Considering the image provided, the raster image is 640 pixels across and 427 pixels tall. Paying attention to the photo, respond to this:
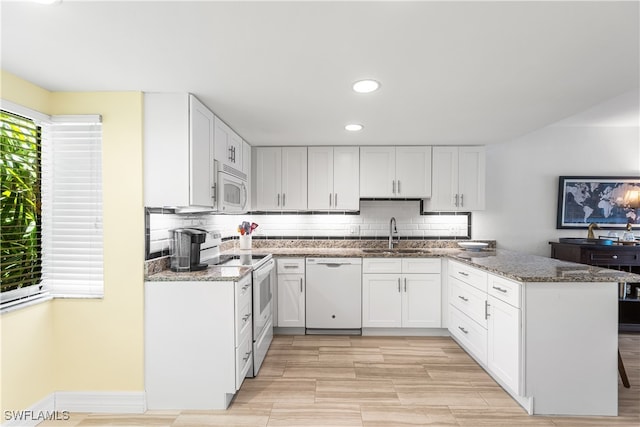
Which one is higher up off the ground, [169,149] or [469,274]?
[169,149]

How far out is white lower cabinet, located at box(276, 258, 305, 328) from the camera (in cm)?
364

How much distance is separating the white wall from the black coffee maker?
3.65 metres

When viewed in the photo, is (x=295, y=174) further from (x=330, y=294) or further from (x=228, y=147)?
(x=330, y=294)

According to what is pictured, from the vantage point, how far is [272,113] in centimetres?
268

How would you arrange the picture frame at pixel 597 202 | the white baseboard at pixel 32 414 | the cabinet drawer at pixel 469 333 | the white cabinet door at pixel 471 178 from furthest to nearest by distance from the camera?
the picture frame at pixel 597 202 < the white cabinet door at pixel 471 178 < the cabinet drawer at pixel 469 333 < the white baseboard at pixel 32 414

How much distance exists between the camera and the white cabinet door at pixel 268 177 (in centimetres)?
398

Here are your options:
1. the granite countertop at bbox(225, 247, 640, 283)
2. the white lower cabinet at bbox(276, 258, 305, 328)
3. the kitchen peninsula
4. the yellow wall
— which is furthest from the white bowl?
the yellow wall

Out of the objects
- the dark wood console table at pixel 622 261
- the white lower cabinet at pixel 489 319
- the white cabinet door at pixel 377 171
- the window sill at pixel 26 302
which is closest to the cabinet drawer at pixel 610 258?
the dark wood console table at pixel 622 261

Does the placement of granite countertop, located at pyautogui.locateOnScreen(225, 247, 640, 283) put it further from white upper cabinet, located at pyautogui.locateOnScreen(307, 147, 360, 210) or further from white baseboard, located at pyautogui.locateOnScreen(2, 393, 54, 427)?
white baseboard, located at pyautogui.locateOnScreen(2, 393, 54, 427)

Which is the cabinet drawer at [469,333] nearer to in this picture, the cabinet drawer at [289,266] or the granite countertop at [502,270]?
the granite countertop at [502,270]

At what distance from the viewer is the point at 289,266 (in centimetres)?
364

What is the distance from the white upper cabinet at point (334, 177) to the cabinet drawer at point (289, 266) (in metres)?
0.77

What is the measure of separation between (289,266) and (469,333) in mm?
1923

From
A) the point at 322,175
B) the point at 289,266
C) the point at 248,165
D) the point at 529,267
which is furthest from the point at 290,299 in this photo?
the point at 529,267
